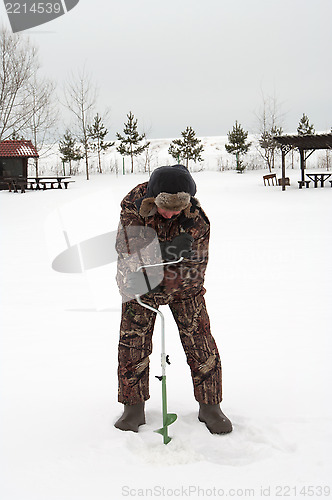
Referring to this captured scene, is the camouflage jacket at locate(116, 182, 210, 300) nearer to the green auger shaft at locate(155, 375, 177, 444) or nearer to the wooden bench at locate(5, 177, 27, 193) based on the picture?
the green auger shaft at locate(155, 375, 177, 444)

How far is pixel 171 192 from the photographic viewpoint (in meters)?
1.95

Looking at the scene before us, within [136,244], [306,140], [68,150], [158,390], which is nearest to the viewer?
[136,244]

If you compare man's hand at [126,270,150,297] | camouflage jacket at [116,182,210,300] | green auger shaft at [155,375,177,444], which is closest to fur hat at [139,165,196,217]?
camouflage jacket at [116,182,210,300]

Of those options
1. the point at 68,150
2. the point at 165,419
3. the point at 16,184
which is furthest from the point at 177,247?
the point at 68,150

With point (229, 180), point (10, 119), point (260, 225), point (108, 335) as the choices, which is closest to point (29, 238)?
point (260, 225)

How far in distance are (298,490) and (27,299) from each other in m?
3.52

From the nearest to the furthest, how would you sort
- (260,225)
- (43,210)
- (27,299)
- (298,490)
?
(298,490)
(27,299)
(260,225)
(43,210)

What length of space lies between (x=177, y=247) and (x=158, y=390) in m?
1.14

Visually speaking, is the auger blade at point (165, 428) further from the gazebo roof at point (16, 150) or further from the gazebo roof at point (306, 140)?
the gazebo roof at point (16, 150)

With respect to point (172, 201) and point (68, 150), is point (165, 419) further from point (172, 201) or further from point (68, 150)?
point (68, 150)

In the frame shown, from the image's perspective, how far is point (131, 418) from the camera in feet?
7.54

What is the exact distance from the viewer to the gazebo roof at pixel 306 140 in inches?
618

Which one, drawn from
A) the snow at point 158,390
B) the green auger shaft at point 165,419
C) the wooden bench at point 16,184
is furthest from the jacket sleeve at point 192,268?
the wooden bench at point 16,184

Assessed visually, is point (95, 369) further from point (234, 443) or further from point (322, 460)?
point (322, 460)
